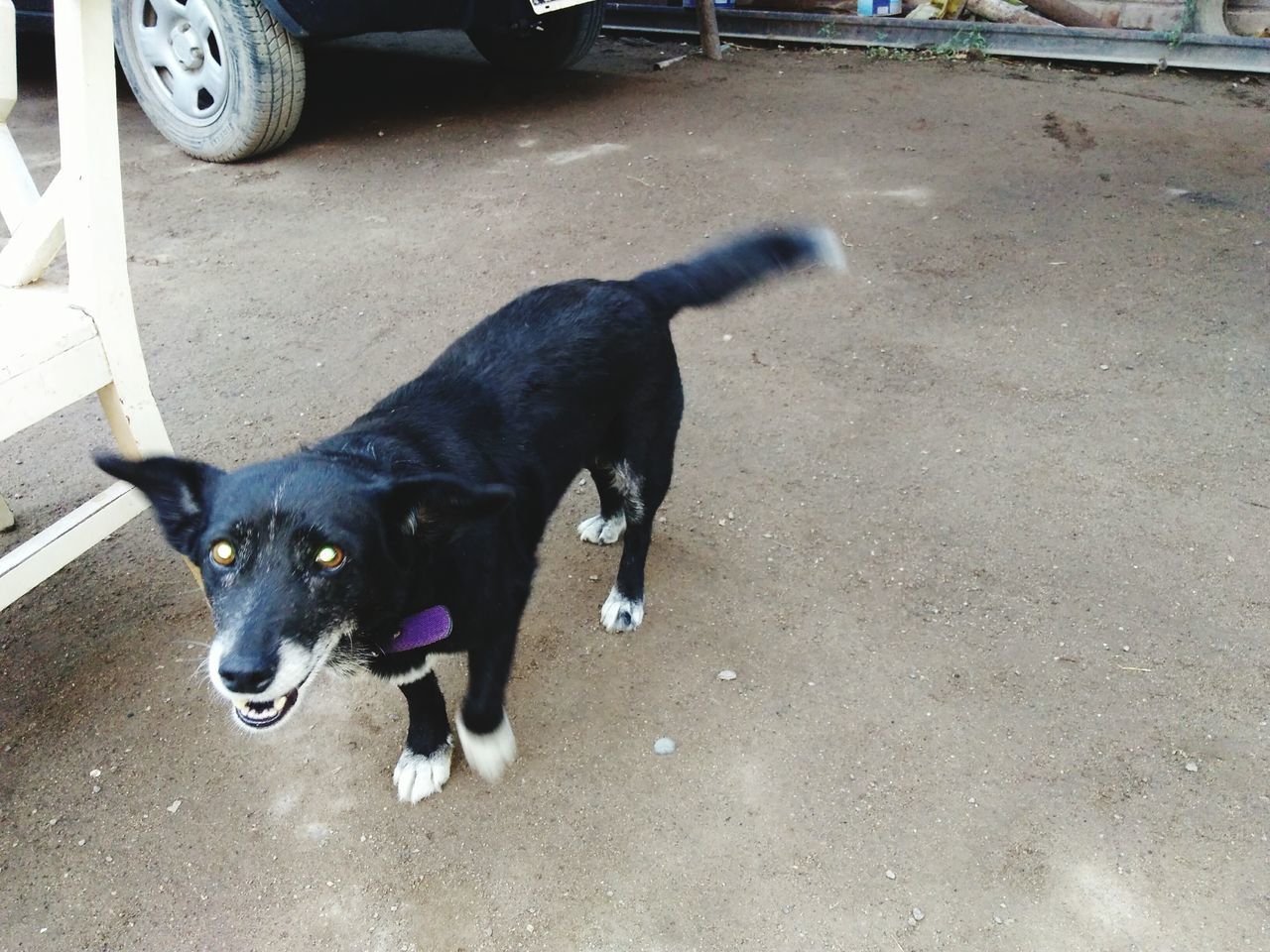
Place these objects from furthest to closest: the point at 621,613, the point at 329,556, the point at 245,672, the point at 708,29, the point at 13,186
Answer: the point at 708,29, the point at 621,613, the point at 13,186, the point at 329,556, the point at 245,672

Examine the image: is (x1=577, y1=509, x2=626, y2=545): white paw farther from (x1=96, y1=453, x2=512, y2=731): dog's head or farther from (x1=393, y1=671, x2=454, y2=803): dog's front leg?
(x1=96, y1=453, x2=512, y2=731): dog's head

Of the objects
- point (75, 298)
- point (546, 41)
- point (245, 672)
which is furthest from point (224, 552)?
point (546, 41)

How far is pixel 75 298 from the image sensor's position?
2.30 meters

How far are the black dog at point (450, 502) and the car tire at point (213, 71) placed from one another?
3.77 m

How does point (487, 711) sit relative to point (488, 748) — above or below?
above

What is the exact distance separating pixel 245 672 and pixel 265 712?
9.7 inches

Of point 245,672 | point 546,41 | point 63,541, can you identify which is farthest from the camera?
point 546,41

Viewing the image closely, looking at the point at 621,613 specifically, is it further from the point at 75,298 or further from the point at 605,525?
the point at 75,298

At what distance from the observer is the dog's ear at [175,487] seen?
1.81 meters

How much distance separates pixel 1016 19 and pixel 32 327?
7.78 metres

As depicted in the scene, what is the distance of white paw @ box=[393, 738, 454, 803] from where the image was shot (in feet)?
7.76

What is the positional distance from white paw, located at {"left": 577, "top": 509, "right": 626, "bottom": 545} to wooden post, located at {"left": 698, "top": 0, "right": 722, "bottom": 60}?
19.0 ft

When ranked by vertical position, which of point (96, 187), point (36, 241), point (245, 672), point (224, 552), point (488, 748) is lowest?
point (488, 748)

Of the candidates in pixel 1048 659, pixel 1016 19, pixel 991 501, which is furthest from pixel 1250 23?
pixel 1048 659
